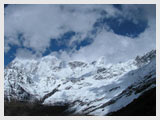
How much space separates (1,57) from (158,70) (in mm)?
33312

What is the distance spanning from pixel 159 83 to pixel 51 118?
79.3 ft

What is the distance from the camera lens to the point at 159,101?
36438 millimetres

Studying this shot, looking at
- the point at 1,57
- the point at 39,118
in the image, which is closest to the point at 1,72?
the point at 1,57

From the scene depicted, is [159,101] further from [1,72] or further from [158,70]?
[1,72]

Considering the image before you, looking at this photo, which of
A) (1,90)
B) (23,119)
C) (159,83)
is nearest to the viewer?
(1,90)

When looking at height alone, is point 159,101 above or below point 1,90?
below

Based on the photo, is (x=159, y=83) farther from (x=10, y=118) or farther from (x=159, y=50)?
(x=10, y=118)

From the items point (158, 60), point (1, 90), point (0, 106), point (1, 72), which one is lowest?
point (0, 106)

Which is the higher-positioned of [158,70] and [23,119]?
[158,70]

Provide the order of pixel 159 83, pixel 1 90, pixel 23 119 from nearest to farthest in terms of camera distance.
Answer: pixel 1 90
pixel 23 119
pixel 159 83

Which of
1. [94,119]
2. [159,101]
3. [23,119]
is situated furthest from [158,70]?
[23,119]

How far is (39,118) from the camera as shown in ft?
112

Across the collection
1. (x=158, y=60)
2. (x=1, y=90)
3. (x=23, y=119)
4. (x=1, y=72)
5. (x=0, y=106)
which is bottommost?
(x=23, y=119)

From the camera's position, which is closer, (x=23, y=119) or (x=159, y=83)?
(x=23, y=119)
